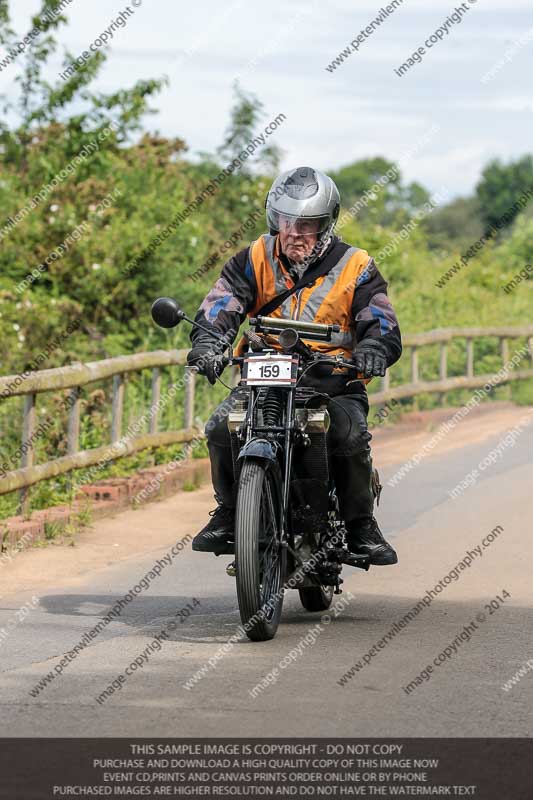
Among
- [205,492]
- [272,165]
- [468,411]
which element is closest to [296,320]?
[205,492]

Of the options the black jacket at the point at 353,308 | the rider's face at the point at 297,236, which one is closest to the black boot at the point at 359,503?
the black jacket at the point at 353,308

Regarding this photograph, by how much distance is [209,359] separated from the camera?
766 centimetres

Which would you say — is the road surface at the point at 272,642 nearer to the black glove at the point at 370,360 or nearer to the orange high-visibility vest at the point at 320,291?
the black glove at the point at 370,360

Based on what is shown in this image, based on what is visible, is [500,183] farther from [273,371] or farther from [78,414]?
[273,371]

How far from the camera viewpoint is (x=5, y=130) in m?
19.1

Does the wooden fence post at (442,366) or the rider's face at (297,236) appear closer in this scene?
the rider's face at (297,236)

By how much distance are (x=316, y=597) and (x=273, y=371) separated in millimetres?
1607

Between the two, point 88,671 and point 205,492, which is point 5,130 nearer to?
point 205,492

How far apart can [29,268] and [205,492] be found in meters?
5.28

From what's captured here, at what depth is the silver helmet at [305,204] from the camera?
783 cm

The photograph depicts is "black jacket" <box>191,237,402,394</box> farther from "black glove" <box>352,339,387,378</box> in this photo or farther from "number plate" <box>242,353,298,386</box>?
"number plate" <box>242,353,298,386</box>

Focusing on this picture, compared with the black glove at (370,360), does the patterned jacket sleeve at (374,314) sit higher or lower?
higher

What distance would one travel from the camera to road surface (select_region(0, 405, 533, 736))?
6.00 metres

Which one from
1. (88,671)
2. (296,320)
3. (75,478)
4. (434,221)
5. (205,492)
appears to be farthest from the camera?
(434,221)
